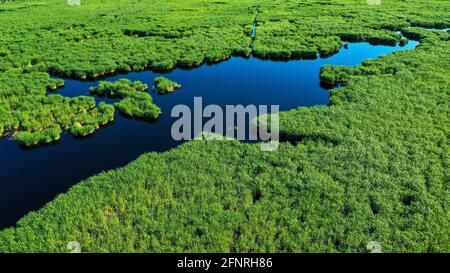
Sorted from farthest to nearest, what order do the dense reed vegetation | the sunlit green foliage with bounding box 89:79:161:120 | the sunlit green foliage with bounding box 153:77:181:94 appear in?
the sunlit green foliage with bounding box 153:77:181:94 → the sunlit green foliage with bounding box 89:79:161:120 → the dense reed vegetation

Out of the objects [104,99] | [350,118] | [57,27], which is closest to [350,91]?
[350,118]

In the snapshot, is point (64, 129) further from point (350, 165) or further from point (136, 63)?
point (350, 165)

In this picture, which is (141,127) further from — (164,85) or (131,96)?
(164,85)

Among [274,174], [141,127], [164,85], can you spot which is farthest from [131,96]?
[274,174]

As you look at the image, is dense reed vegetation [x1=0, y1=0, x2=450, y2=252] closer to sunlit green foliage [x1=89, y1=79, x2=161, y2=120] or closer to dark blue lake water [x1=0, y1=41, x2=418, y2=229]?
sunlit green foliage [x1=89, y1=79, x2=161, y2=120]

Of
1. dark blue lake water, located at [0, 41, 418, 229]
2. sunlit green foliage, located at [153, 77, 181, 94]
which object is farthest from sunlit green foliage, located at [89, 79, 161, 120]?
sunlit green foliage, located at [153, 77, 181, 94]
